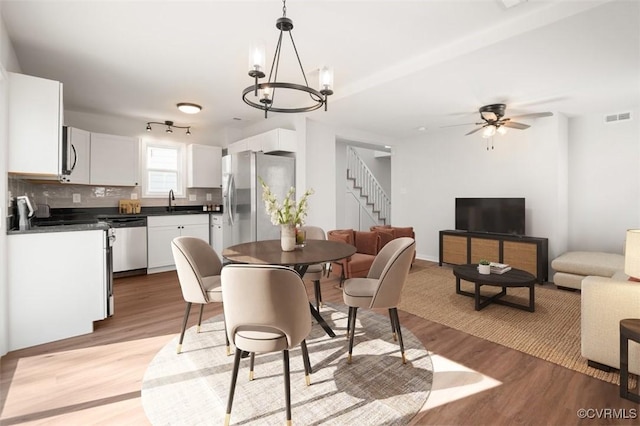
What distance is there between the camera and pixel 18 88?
2605mm

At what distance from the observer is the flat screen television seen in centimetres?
484

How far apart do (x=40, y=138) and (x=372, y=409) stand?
344 cm

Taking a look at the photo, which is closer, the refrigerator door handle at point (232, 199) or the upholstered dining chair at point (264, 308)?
the upholstered dining chair at point (264, 308)

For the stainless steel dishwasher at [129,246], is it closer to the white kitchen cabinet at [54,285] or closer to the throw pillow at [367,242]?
the white kitchen cabinet at [54,285]

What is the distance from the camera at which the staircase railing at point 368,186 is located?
8.17 m

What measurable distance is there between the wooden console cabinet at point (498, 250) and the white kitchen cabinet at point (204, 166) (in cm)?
453

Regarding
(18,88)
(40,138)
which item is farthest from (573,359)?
(18,88)

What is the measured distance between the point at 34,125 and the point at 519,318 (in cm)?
494

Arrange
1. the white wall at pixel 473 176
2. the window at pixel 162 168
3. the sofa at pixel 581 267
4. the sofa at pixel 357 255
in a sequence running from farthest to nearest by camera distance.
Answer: the window at pixel 162 168 → the white wall at pixel 473 176 → the sofa at pixel 357 255 → the sofa at pixel 581 267

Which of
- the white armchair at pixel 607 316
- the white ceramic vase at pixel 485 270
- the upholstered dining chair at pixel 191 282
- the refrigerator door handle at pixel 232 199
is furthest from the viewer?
the refrigerator door handle at pixel 232 199

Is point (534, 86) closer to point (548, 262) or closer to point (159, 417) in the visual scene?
point (548, 262)

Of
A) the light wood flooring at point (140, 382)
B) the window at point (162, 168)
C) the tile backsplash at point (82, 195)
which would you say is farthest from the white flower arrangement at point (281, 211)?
the window at point (162, 168)

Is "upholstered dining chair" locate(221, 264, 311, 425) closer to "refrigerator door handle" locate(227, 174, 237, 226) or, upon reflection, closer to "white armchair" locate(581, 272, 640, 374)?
"white armchair" locate(581, 272, 640, 374)

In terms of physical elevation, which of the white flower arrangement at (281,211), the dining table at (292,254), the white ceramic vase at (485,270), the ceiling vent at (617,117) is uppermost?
the ceiling vent at (617,117)
